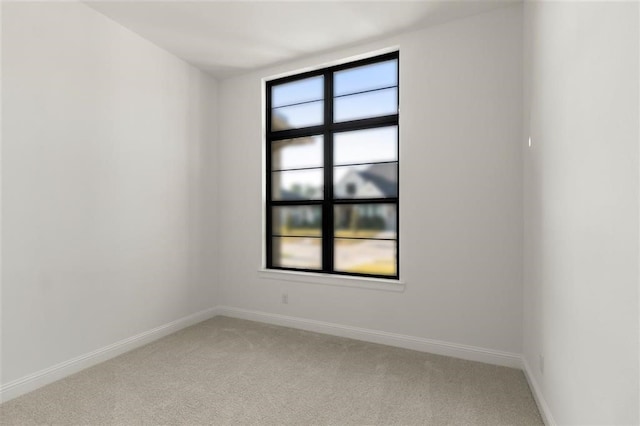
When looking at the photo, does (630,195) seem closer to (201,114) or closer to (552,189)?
(552,189)

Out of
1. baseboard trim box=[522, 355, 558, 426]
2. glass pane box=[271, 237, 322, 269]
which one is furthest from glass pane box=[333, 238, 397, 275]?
baseboard trim box=[522, 355, 558, 426]

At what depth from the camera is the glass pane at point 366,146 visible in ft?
10.6

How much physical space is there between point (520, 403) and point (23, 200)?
3.51 metres

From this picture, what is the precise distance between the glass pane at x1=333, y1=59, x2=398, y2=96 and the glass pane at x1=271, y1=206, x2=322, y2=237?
1.27 metres

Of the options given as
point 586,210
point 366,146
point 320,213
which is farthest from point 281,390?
point 366,146

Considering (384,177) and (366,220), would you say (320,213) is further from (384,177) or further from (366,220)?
(384,177)

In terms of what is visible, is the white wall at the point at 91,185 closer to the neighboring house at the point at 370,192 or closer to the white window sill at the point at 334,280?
the white window sill at the point at 334,280

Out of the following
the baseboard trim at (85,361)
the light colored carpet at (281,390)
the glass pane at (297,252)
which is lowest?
the light colored carpet at (281,390)

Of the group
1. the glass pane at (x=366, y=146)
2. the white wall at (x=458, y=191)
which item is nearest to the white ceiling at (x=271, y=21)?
the white wall at (x=458, y=191)

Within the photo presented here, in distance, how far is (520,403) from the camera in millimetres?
2109

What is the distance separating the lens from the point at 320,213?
3580 millimetres

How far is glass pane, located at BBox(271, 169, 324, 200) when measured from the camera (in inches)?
142

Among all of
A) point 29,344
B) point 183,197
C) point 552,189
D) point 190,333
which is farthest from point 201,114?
point 552,189

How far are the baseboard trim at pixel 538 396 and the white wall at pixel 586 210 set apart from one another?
0.04 m
